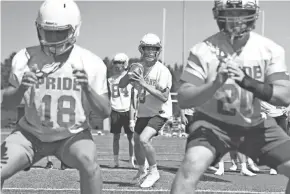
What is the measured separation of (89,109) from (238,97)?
1.15m

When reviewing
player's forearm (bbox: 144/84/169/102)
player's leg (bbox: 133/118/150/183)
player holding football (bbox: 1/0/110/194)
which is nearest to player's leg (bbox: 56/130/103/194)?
player holding football (bbox: 1/0/110/194)

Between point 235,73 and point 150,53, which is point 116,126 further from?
point 235,73

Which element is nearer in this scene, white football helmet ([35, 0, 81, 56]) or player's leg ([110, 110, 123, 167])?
white football helmet ([35, 0, 81, 56])

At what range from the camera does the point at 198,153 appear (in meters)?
4.52

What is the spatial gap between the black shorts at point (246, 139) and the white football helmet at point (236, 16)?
0.68 meters

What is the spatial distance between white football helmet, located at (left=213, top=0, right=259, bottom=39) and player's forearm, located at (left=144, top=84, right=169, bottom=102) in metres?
3.48

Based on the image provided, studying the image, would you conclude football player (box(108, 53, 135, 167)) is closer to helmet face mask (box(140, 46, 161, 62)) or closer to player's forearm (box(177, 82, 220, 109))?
helmet face mask (box(140, 46, 161, 62))

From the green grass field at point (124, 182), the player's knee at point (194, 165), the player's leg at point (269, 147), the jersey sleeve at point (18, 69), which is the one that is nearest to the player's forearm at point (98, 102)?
the jersey sleeve at point (18, 69)

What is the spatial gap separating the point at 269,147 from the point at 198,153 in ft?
1.83

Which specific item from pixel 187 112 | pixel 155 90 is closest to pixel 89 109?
pixel 155 90

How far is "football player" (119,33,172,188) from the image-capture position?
8.41 m

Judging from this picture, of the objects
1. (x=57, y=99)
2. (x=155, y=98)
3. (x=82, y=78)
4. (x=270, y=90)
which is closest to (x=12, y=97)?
(x=57, y=99)

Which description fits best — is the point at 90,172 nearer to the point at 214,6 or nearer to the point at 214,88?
the point at 214,88

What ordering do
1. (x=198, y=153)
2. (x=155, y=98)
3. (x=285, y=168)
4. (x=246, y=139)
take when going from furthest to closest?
(x=155, y=98)
(x=246, y=139)
(x=285, y=168)
(x=198, y=153)
